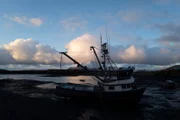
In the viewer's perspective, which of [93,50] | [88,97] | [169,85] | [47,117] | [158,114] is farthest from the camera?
[169,85]

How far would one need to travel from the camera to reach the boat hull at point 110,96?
35.3 metres

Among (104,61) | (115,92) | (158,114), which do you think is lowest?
(158,114)

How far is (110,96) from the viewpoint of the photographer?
36.2 meters

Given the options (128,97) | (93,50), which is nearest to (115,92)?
(128,97)

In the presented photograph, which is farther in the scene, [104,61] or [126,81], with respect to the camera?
[104,61]

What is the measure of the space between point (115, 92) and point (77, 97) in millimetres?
7107

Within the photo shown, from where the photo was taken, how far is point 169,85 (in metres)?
62.0

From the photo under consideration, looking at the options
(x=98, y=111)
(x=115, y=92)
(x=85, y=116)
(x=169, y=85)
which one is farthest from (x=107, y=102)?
(x=169, y=85)

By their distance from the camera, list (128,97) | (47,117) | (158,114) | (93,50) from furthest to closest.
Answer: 1. (93,50)
2. (128,97)
3. (158,114)
4. (47,117)

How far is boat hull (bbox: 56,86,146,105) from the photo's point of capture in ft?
116

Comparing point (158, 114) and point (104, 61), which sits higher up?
point (104, 61)

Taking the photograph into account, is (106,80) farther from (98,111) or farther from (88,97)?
(98,111)

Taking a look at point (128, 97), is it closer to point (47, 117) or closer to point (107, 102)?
point (107, 102)

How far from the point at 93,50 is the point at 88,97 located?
9.44 m
